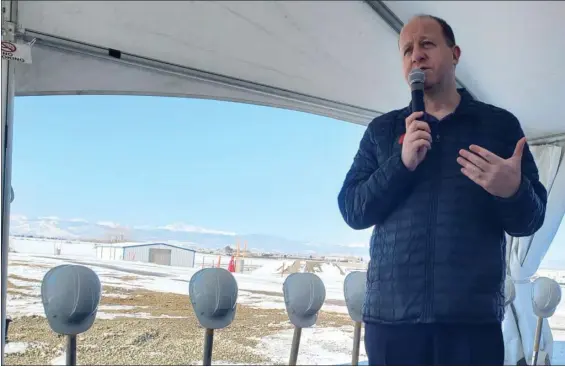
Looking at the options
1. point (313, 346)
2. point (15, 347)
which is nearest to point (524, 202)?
point (313, 346)

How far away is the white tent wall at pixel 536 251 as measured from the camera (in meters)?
0.71

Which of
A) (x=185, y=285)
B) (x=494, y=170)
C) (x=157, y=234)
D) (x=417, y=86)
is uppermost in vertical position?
(x=417, y=86)

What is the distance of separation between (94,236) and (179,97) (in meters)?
0.27

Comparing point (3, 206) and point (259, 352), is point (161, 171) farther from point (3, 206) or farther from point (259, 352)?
point (259, 352)

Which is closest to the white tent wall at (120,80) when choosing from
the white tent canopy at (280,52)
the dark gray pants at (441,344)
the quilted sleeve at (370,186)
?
the white tent canopy at (280,52)

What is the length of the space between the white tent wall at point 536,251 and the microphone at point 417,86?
9.5 inches

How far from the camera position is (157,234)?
657mm

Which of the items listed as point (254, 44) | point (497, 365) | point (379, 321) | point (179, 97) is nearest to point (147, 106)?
point (179, 97)

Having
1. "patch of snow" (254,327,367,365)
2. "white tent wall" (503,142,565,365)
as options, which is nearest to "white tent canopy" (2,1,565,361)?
"white tent wall" (503,142,565,365)

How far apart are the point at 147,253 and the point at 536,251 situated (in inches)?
28.0

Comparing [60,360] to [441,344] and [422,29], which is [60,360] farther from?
[422,29]

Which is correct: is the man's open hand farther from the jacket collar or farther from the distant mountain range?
the distant mountain range

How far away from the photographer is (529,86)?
2.16 feet

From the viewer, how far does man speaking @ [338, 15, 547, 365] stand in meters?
0.52
